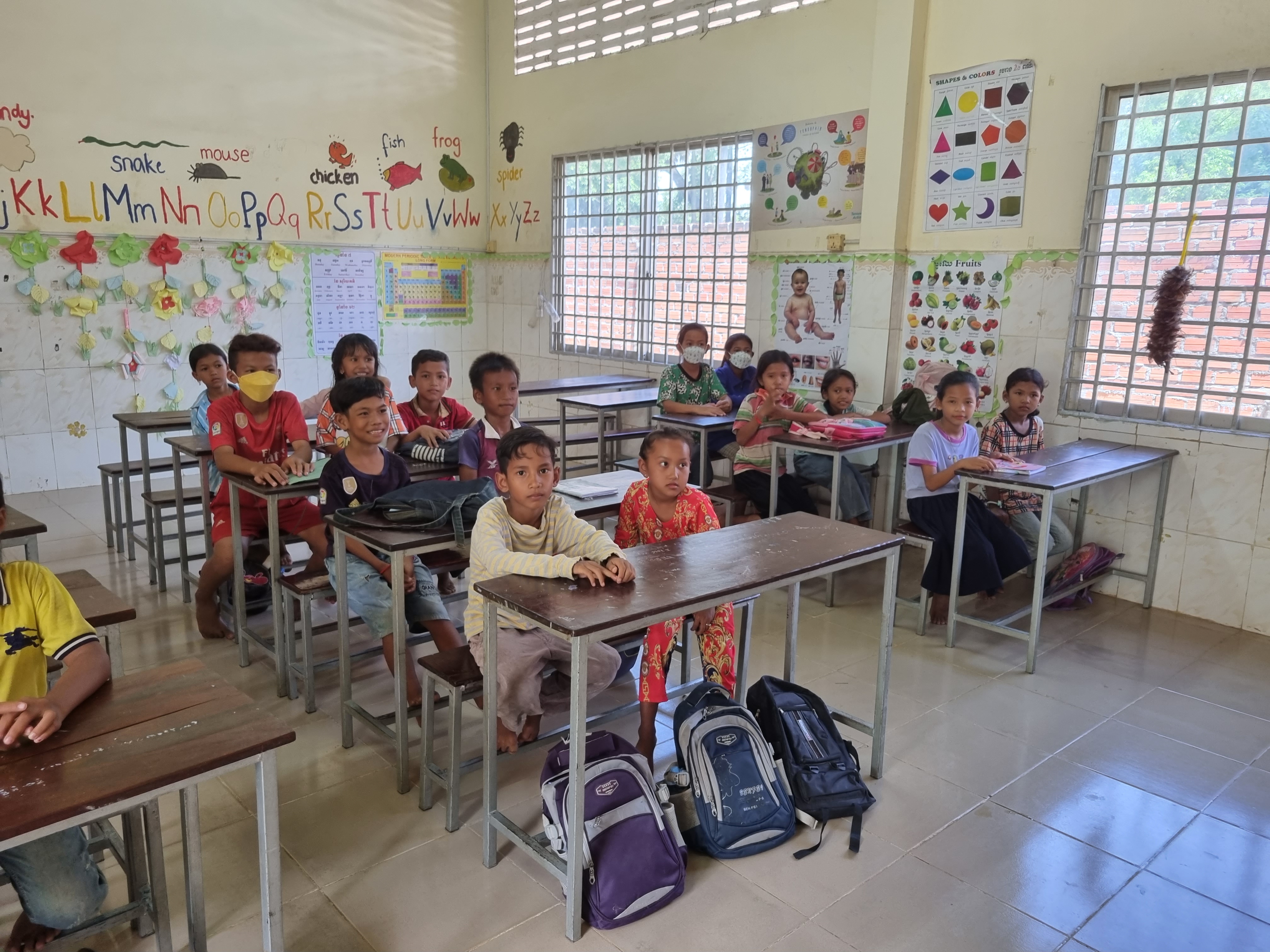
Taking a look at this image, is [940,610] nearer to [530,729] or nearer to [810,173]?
[530,729]

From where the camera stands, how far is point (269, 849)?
159 centimetres

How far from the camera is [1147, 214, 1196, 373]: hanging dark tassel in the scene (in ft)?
13.4

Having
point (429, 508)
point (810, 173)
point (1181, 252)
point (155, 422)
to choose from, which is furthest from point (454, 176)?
point (429, 508)

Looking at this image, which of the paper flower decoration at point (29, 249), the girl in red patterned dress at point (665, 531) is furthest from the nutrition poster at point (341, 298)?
the girl in red patterned dress at point (665, 531)

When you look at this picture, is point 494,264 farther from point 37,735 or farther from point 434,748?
point 37,735


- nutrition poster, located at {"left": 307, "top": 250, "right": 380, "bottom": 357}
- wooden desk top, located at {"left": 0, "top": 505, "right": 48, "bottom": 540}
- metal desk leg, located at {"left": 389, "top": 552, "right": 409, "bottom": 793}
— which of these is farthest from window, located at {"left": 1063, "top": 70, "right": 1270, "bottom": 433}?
nutrition poster, located at {"left": 307, "top": 250, "right": 380, "bottom": 357}

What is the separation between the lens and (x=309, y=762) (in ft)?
9.19

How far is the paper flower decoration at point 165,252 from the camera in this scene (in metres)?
6.11

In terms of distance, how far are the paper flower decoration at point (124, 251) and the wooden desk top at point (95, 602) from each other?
4.56 meters

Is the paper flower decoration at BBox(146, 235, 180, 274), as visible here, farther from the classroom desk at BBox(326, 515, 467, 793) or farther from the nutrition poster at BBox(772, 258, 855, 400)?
the classroom desk at BBox(326, 515, 467, 793)

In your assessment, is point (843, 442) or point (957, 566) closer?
point (957, 566)

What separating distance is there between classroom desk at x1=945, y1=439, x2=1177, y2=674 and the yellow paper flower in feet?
16.4

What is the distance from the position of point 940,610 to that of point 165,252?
5.32 metres

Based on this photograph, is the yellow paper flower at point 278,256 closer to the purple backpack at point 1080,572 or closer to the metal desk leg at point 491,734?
the metal desk leg at point 491,734
